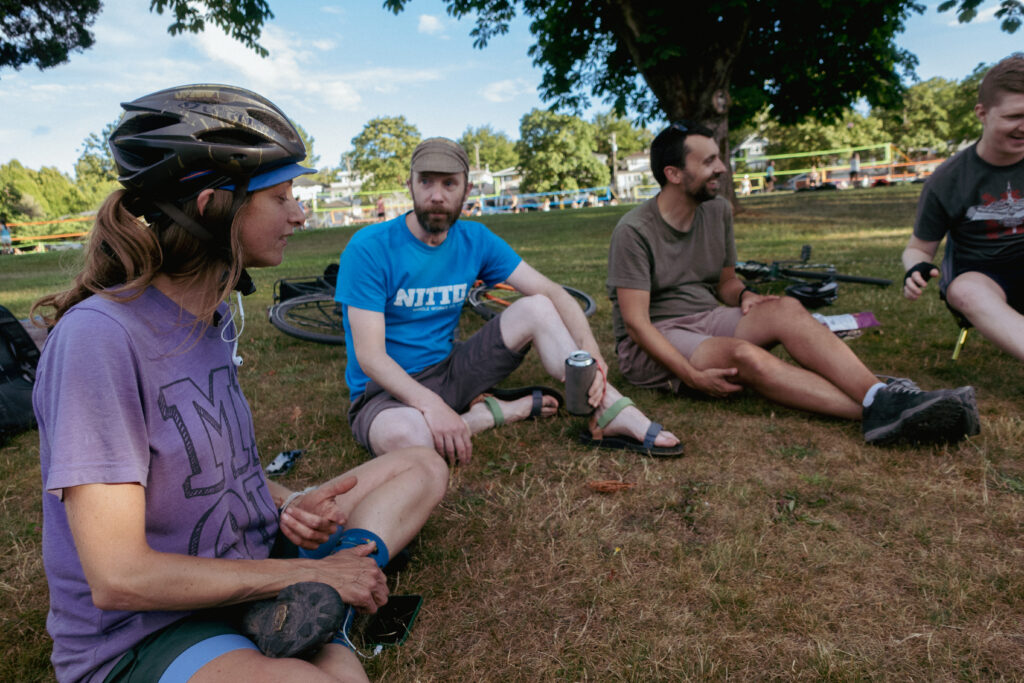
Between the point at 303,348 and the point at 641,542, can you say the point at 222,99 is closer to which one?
the point at 641,542

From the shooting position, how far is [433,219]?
346cm

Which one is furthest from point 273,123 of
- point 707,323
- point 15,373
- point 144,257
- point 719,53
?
point 719,53

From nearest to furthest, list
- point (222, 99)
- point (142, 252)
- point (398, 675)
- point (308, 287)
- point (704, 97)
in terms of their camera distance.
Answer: point (142, 252)
point (222, 99)
point (398, 675)
point (308, 287)
point (704, 97)

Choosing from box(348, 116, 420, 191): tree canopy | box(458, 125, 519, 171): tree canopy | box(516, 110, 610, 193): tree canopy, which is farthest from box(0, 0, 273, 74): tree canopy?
box(458, 125, 519, 171): tree canopy

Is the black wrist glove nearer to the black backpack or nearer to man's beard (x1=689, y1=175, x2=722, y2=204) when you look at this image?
man's beard (x1=689, y1=175, x2=722, y2=204)

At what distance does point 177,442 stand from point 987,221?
454cm

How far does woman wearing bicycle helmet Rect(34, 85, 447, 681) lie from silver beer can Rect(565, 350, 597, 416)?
157cm

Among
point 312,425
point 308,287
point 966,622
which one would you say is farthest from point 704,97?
point 966,622

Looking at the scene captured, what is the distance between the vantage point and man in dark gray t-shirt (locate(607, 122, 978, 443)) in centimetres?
356

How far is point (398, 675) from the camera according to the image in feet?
6.49

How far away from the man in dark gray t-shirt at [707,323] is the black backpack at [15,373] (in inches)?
159

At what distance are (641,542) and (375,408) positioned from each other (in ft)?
4.95

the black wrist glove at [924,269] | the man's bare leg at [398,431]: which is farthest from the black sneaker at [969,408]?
the man's bare leg at [398,431]

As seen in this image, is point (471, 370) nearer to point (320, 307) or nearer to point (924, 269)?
point (924, 269)
